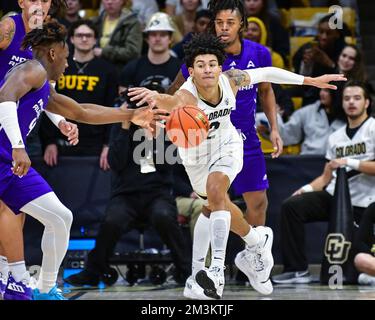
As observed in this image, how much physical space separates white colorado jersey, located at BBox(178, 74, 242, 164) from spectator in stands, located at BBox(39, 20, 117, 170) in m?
2.72

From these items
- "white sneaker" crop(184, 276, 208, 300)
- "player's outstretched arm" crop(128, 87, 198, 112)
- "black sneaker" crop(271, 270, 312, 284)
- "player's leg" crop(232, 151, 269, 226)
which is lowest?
"black sneaker" crop(271, 270, 312, 284)

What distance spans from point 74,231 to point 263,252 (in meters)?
2.65

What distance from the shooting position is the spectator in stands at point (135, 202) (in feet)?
28.1

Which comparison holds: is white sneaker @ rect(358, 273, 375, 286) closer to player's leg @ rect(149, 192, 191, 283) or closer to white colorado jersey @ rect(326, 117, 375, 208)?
white colorado jersey @ rect(326, 117, 375, 208)

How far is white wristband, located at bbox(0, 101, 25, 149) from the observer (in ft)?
19.9

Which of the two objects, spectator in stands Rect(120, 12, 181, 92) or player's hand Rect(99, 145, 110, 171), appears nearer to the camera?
player's hand Rect(99, 145, 110, 171)

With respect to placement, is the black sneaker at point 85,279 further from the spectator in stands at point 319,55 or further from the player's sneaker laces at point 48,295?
the spectator in stands at point 319,55

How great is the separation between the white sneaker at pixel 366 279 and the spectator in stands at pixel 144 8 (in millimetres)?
4835

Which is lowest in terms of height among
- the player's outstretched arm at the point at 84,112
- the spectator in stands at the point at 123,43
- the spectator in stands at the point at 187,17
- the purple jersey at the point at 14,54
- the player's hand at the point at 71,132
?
the player's hand at the point at 71,132

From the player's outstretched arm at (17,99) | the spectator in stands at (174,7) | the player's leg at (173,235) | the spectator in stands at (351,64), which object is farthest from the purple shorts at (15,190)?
the spectator in stands at (174,7)

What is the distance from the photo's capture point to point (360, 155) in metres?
9.02

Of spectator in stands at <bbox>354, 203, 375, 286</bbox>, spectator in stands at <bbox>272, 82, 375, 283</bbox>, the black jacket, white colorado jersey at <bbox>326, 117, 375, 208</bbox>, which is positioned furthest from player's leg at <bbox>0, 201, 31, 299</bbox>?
white colorado jersey at <bbox>326, 117, 375, 208</bbox>

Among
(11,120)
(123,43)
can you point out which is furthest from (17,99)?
(123,43)

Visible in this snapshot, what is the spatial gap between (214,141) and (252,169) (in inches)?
35.5
